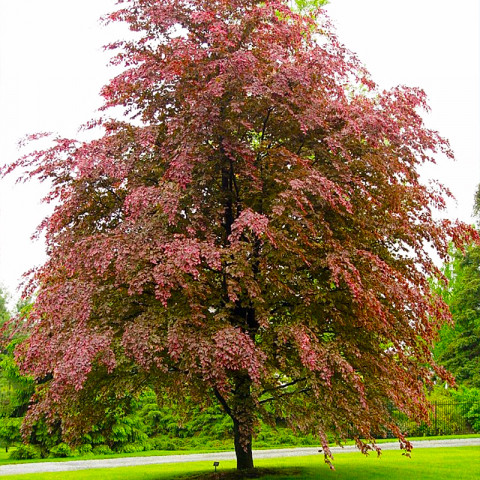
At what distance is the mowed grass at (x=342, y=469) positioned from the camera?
394 inches

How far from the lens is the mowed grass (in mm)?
10008

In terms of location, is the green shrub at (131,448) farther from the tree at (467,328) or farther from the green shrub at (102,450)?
the tree at (467,328)

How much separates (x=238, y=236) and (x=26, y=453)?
1441 centimetres

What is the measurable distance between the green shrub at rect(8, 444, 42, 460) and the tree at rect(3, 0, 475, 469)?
32.7 feet

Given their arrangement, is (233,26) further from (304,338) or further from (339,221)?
(304,338)

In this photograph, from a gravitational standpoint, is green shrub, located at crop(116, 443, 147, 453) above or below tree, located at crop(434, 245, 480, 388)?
below

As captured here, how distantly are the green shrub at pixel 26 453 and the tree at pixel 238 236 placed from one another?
9957 mm

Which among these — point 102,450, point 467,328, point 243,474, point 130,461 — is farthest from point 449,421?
point 243,474

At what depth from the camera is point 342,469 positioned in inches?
443

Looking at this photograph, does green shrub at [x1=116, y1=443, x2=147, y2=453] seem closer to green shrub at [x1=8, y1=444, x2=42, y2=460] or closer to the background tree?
green shrub at [x1=8, y1=444, x2=42, y2=460]

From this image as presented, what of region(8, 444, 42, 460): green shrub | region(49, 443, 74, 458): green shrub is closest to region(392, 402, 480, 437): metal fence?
region(49, 443, 74, 458): green shrub

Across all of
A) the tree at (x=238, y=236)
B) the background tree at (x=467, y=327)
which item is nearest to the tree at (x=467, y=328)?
the background tree at (x=467, y=327)

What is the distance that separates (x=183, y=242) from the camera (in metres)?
6.98

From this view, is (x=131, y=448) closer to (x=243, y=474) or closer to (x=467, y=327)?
(x=243, y=474)
